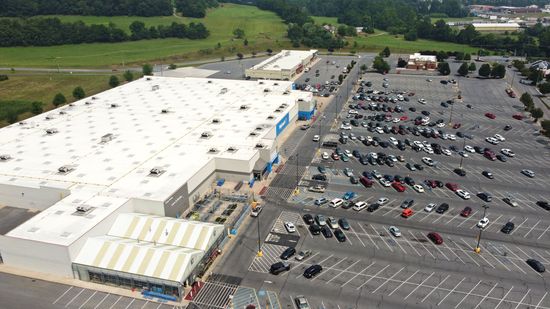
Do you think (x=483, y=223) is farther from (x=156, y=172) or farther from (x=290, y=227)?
(x=156, y=172)

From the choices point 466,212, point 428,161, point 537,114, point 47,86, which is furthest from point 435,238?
point 47,86

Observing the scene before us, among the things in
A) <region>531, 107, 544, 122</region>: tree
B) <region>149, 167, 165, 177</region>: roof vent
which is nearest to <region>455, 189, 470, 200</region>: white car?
<region>531, 107, 544, 122</region>: tree

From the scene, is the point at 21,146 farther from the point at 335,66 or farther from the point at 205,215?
the point at 335,66

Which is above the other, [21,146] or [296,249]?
[21,146]

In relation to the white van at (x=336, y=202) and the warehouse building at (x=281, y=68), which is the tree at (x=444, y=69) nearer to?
the warehouse building at (x=281, y=68)

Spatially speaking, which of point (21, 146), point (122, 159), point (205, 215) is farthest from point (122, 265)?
point (21, 146)

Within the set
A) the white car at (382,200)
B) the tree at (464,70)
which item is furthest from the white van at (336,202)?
the tree at (464,70)
